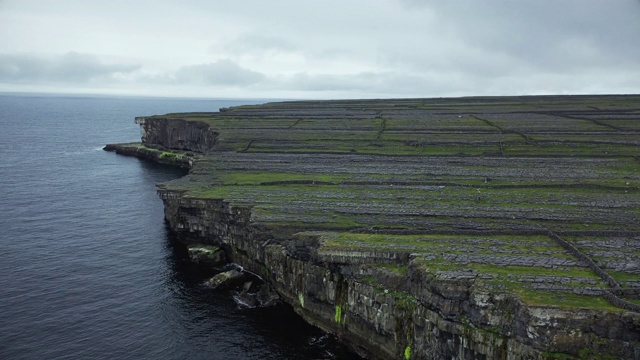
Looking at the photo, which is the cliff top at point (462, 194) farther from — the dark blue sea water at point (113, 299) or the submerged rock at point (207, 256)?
the dark blue sea water at point (113, 299)

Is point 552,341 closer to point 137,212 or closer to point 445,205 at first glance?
point 445,205

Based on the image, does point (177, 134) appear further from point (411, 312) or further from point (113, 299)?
point (411, 312)

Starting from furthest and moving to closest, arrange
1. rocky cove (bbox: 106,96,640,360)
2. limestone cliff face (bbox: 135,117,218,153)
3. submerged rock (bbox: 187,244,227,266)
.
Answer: limestone cliff face (bbox: 135,117,218,153), submerged rock (bbox: 187,244,227,266), rocky cove (bbox: 106,96,640,360)

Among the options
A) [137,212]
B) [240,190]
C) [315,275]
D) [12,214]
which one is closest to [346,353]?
[315,275]

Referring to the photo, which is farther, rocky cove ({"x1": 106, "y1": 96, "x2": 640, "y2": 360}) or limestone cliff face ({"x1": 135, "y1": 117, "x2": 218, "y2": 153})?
limestone cliff face ({"x1": 135, "y1": 117, "x2": 218, "y2": 153})

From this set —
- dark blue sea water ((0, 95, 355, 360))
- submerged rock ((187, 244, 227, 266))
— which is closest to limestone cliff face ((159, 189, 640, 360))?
dark blue sea water ((0, 95, 355, 360))

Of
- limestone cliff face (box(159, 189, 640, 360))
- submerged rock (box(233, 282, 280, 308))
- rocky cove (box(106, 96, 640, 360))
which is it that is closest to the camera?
limestone cliff face (box(159, 189, 640, 360))

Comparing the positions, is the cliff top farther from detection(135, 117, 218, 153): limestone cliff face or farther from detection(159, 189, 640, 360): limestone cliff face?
detection(135, 117, 218, 153): limestone cliff face

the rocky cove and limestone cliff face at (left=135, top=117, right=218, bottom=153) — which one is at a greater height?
limestone cliff face at (left=135, top=117, right=218, bottom=153)
